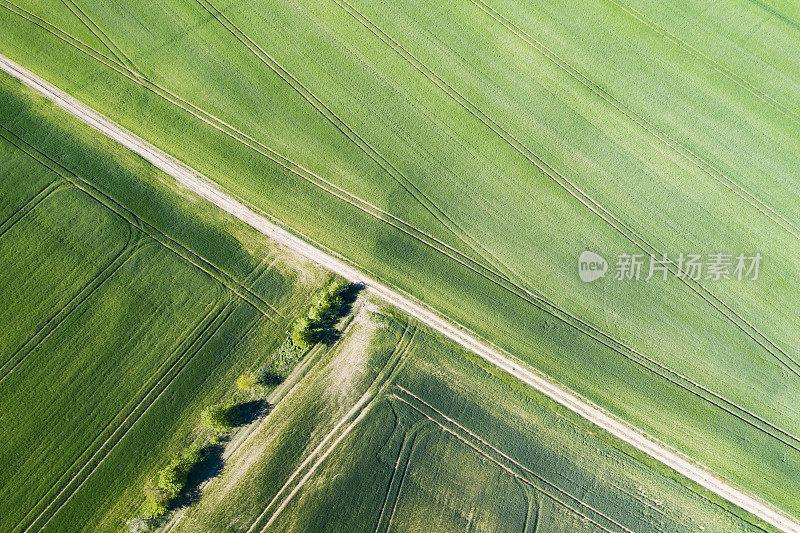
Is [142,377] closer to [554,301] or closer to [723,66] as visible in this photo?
[554,301]

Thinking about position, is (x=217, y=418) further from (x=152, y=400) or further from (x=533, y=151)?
(x=533, y=151)

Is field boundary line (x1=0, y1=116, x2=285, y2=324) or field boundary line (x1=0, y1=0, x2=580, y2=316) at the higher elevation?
Answer: field boundary line (x1=0, y1=0, x2=580, y2=316)

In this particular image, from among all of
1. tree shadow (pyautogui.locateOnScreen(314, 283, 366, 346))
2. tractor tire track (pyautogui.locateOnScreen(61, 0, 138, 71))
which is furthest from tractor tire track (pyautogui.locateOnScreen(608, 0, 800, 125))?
tractor tire track (pyautogui.locateOnScreen(61, 0, 138, 71))

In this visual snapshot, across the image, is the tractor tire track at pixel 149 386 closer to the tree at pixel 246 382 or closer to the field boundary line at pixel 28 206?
the tree at pixel 246 382

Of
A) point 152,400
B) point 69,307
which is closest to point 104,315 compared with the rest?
point 69,307

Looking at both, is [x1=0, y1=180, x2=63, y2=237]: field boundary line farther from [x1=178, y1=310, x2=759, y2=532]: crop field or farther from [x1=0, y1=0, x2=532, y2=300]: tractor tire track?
[x1=178, y1=310, x2=759, y2=532]: crop field

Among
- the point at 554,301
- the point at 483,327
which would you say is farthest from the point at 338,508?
the point at 554,301
